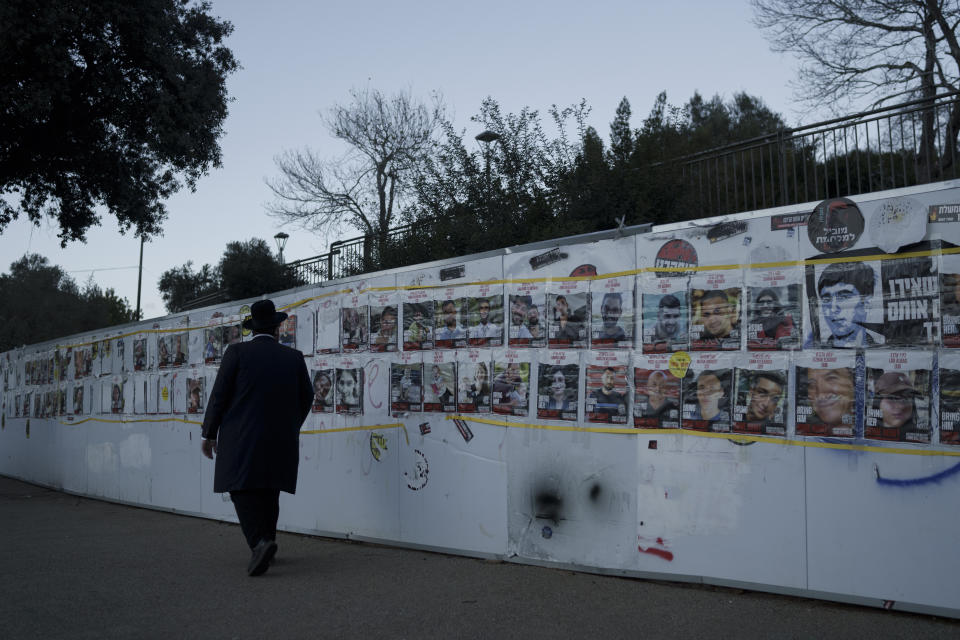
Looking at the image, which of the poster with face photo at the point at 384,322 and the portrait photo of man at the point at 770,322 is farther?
the poster with face photo at the point at 384,322

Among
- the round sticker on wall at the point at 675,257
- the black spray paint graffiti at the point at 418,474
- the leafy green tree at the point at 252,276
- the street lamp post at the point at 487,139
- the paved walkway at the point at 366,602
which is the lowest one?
the paved walkway at the point at 366,602

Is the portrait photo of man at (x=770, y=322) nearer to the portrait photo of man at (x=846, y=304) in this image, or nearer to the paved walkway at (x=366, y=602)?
the portrait photo of man at (x=846, y=304)

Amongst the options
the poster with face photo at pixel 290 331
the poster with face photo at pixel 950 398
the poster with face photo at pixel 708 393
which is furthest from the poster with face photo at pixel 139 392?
the poster with face photo at pixel 950 398

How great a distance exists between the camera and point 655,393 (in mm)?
5125

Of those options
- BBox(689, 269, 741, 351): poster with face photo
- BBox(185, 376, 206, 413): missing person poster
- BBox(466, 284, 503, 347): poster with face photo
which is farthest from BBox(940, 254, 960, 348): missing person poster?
BBox(185, 376, 206, 413): missing person poster

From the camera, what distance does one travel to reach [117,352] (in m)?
10.9

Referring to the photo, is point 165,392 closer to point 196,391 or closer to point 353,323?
point 196,391

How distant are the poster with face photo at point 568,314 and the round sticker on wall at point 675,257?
1.87 feet

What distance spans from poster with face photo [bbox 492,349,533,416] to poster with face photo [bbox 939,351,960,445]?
2595 mm

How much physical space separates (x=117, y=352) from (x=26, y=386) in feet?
15.3

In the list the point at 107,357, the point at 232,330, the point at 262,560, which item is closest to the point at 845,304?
the point at 262,560

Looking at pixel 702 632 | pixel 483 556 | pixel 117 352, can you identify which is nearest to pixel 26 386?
pixel 117 352

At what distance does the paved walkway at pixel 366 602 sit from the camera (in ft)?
13.6

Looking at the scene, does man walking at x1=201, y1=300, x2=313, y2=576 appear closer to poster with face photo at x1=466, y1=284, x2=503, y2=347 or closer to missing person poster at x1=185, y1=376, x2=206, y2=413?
poster with face photo at x1=466, y1=284, x2=503, y2=347
